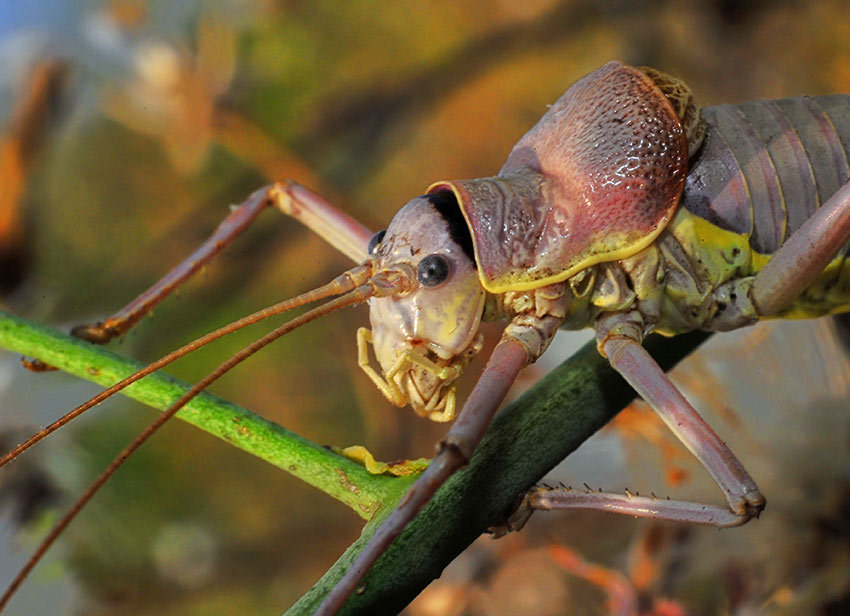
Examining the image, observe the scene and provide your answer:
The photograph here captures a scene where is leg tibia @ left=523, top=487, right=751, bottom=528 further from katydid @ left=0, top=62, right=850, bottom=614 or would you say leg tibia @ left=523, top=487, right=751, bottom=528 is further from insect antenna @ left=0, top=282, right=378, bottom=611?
insect antenna @ left=0, top=282, right=378, bottom=611

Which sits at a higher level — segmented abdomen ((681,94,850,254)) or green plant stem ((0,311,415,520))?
green plant stem ((0,311,415,520))

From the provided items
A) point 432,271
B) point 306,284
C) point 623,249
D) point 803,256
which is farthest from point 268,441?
Answer: point 306,284

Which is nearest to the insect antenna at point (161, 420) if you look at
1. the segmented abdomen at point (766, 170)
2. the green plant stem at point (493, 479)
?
the green plant stem at point (493, 479)

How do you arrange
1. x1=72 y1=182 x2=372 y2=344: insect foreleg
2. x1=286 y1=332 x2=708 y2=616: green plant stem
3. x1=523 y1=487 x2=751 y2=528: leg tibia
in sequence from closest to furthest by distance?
1. x1=286 y1=332 x2=708 y2=616: green plant stem
2. x1=523 y1=487 x2=751 y2=528: leg tibia
3. x1=72 y1=182 x2=372 y2=344: insect foreleg

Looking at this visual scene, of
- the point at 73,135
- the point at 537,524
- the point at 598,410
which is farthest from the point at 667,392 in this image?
the point at 73,135

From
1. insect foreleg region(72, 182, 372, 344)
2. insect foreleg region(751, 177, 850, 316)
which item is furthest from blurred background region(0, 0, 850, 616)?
insect foreleg region(751, 177, 850, 316)
